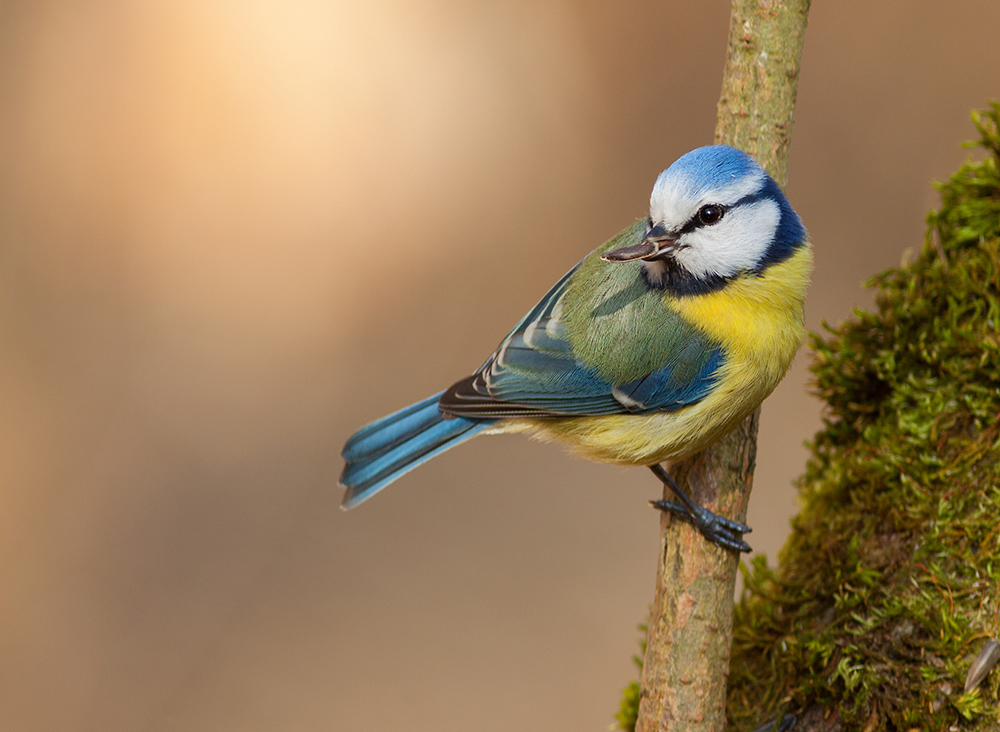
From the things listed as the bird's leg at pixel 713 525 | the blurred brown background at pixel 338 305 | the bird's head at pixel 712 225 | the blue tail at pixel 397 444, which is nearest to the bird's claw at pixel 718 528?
the bird's leg at pixel 713 525

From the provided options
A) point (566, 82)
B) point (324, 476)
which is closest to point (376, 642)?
point (324, 476)

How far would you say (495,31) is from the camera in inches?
225

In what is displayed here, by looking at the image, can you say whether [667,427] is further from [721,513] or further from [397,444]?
[397,444]

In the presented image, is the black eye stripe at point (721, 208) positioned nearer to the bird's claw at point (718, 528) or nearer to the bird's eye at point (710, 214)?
the bird's eye at point (710, 214)

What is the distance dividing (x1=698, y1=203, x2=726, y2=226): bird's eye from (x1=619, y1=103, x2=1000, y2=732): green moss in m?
0.57

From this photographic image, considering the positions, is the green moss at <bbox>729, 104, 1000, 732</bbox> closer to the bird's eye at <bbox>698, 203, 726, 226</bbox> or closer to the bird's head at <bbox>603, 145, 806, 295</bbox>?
the bird's head at <bbox>603, 145, 806, 295</bbox>

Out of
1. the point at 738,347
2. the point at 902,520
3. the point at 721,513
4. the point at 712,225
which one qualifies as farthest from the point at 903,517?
the point at 712,225

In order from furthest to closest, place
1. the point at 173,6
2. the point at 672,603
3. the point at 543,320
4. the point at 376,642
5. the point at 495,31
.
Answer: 1. the point at 495,31
2. the point at 173,6
3. the point at 376,642
4. the point at 543,320
5. the point at 672,603

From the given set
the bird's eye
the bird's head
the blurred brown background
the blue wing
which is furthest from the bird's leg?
the blurred brown background

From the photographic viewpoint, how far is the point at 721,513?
207cm

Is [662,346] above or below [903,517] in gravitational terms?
above

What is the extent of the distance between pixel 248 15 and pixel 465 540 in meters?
3.36

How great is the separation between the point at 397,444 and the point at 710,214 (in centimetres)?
108

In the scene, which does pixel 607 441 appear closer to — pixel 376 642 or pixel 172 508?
pixel 376 642
